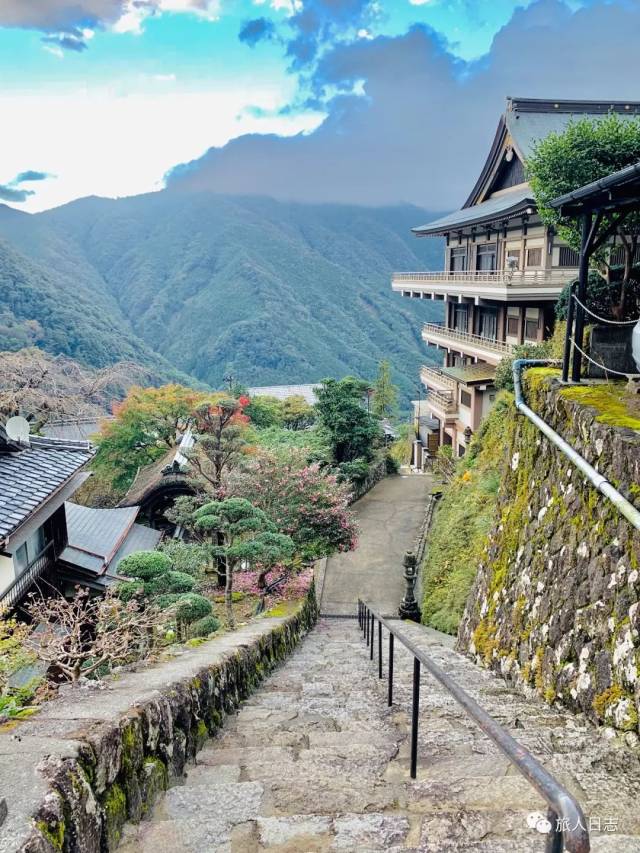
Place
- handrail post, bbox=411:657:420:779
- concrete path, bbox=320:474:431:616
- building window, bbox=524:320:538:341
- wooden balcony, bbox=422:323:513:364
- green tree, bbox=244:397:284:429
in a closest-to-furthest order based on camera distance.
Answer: handrail post, bbox=411:657:420:779 < concrete path, bbox=320:474:431:616 < building window, bbox=524:320:538:341 < wooden balcony, bbox=422:323:513:364 < green tree, bbox=244:397:284:429

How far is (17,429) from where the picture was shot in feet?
32.6

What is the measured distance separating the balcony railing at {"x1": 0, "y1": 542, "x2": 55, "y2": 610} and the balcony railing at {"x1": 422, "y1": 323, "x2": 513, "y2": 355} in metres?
→ 15.3

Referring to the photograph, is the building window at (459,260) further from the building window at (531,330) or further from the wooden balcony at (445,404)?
the building window at (531,330)

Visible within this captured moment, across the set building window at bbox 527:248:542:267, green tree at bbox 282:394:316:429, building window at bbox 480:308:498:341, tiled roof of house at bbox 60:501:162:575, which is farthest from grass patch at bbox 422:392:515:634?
Result: green tree at bbox 282:394:316:429

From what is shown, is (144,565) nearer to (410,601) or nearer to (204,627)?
(204,627)

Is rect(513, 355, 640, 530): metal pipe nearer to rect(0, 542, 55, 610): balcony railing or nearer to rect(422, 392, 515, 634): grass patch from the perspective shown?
rect(422, 392, 515, 634): grass patch

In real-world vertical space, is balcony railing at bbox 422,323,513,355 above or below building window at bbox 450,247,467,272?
below

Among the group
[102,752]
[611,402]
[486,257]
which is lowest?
[102,752]

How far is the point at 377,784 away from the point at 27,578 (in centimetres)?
856

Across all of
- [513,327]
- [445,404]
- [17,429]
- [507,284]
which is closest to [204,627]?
[17,429]

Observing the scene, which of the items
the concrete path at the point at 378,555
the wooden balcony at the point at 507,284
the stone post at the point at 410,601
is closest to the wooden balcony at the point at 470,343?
Answer: the wooden balcony at the point at 507,284

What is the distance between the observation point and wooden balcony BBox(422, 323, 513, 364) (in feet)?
70.3

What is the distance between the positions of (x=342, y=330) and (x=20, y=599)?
93108mm

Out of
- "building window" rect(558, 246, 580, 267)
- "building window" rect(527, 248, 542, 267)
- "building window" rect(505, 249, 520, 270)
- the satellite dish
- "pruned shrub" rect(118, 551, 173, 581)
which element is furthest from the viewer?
"building window" rect(505, 249, 520, 270)
